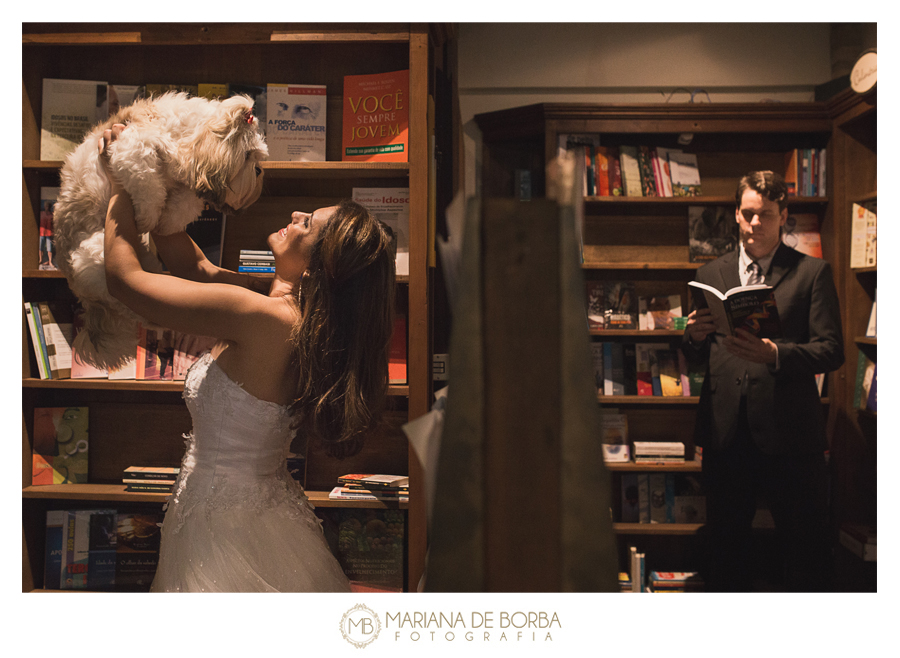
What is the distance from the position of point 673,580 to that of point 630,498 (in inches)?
12.1

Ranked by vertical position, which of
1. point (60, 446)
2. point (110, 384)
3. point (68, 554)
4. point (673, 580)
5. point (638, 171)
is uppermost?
point (638, 171)

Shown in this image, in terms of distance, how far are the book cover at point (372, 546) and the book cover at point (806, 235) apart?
73.0 inches

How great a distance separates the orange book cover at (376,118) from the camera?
5.56 feet

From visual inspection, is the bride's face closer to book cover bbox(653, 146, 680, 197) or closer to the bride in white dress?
the bride in white dress

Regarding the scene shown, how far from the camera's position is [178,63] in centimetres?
185

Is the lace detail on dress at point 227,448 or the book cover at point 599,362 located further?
the book cover at point 599,362

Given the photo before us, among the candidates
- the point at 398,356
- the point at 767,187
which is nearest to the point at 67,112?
the point at 398,356

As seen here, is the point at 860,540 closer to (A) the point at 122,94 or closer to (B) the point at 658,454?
(B) the point at 658,454

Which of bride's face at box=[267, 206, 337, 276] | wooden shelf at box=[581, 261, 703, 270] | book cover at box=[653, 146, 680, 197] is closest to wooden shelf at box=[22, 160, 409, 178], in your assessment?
bride's face at box=[267, 206, 337, 276]

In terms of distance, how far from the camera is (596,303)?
2141mm

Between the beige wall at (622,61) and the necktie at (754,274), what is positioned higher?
the beige wall at (622,61)

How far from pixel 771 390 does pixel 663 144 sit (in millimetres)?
1033

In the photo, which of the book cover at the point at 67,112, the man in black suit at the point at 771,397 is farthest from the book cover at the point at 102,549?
the man in black suit at the point at 771,397
